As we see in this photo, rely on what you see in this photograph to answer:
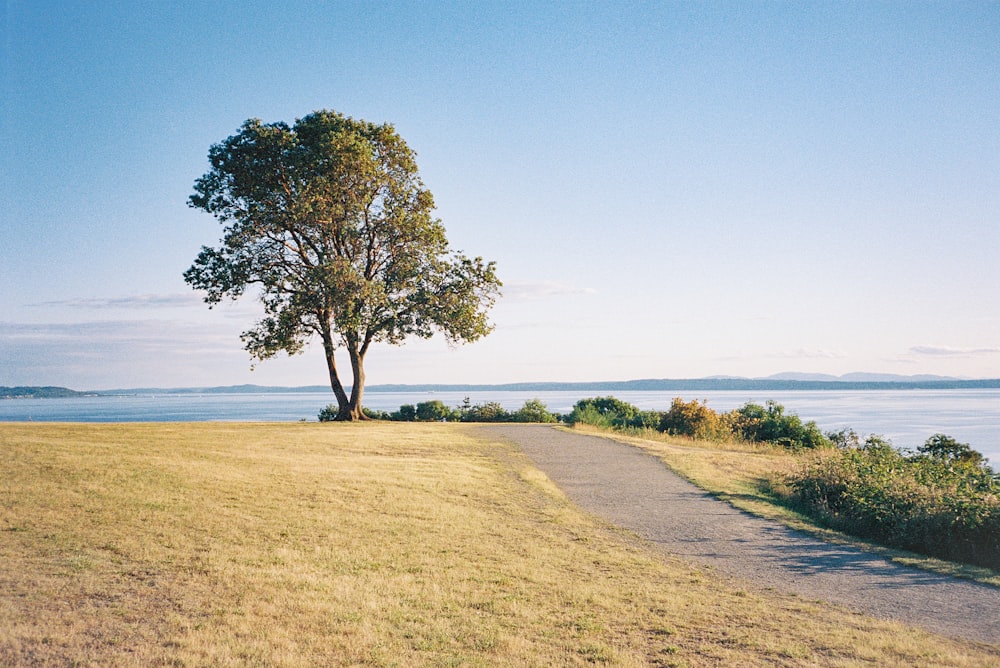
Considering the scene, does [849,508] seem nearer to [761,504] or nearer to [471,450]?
[761,504]

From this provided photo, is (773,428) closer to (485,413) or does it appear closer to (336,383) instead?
(485,413)

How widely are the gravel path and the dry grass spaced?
Result: 345 millimetres

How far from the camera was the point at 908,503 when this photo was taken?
10.9 m

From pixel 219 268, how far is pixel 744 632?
26430 mm

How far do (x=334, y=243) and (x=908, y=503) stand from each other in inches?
965

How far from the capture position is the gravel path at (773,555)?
6980 mm

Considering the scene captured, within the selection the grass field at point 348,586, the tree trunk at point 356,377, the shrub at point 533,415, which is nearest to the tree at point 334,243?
the tree trunk at point 356,377

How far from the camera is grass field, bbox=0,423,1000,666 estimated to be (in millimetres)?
5516

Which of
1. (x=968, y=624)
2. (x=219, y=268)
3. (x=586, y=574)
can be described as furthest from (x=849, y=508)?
(x=219, y=268)

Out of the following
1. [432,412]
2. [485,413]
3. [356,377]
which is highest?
[356,377]

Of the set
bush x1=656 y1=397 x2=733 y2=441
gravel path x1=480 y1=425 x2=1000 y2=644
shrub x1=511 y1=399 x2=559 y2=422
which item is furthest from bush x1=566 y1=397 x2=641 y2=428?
gravel path x1=480 y1=425 x2=1000 y2=644

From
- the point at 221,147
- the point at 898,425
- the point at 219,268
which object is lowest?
the point at 898,425

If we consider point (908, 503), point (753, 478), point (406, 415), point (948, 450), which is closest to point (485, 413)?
point (406, 415)

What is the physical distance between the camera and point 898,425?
40156mm
